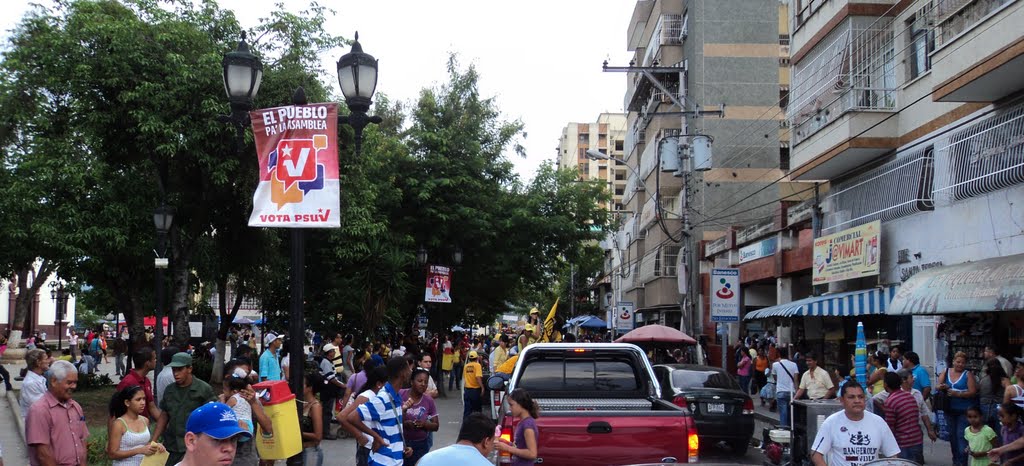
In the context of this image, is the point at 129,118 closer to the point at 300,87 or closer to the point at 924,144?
the point at 300,87

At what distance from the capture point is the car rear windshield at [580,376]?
36.9ft

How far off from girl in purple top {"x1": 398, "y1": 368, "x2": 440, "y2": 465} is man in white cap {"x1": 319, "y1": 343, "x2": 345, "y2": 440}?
492cm

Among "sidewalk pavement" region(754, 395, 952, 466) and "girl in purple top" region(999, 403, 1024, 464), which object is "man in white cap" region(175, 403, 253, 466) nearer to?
"girl in purple top" region(999, 403, 1024, 464)

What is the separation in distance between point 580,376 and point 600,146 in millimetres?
125323

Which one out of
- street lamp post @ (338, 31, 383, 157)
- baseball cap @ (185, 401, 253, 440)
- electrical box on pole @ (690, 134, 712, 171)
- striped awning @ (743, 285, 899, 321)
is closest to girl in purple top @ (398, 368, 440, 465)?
street lamp post @ (338, 31, 383, 157)

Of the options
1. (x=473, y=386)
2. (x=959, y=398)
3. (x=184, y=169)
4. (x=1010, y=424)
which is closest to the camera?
(x=1010, y=424)

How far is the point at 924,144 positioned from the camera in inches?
821

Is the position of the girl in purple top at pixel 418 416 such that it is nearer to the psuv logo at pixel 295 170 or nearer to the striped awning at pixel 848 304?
the psuv logo at pixel 295 170

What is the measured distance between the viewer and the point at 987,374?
45.0ft

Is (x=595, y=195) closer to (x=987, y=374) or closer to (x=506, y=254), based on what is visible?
(x=506, y=254)

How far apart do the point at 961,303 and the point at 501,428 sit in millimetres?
10912

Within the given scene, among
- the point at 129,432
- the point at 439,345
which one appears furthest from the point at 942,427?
the point at 439,345

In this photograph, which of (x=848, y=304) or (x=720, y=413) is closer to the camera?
(x=720, y=413)

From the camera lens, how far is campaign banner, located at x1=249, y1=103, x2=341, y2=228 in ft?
34.1
